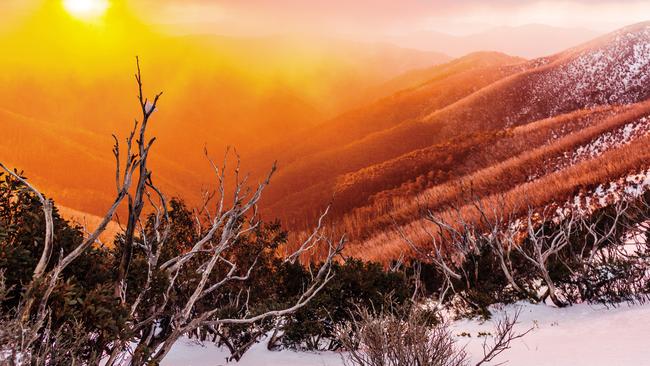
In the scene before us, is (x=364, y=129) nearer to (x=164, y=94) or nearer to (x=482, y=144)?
(x=482, y=144)

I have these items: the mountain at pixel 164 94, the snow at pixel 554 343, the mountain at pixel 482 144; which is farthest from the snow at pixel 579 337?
the mountain at pixel 164 94

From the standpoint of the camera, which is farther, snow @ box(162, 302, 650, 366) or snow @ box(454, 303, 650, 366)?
snow @ box(162, 302, 650, 366)

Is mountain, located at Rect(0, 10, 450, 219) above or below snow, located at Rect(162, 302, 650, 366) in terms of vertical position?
above

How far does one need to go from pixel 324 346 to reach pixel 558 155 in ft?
89.6

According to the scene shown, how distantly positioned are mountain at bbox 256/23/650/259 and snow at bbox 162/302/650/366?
4152mm

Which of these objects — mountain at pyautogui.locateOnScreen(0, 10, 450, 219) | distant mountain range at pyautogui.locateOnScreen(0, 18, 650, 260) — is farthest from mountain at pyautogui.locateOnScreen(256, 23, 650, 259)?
mountain at pyautogui.locateOnScreen(0, 10, 450, 219)

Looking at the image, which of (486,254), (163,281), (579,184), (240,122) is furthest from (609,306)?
(240,122)

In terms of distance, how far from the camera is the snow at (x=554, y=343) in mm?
8094

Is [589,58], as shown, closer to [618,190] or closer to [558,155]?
[558,155]

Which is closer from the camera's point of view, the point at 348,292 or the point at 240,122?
the point at 348,292

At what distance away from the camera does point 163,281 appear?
6605 mm

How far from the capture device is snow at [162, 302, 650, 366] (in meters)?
8.09

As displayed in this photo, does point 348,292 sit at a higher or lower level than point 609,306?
higher

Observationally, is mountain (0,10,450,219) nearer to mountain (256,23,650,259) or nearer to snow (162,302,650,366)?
mountain (256,23,650,259)
